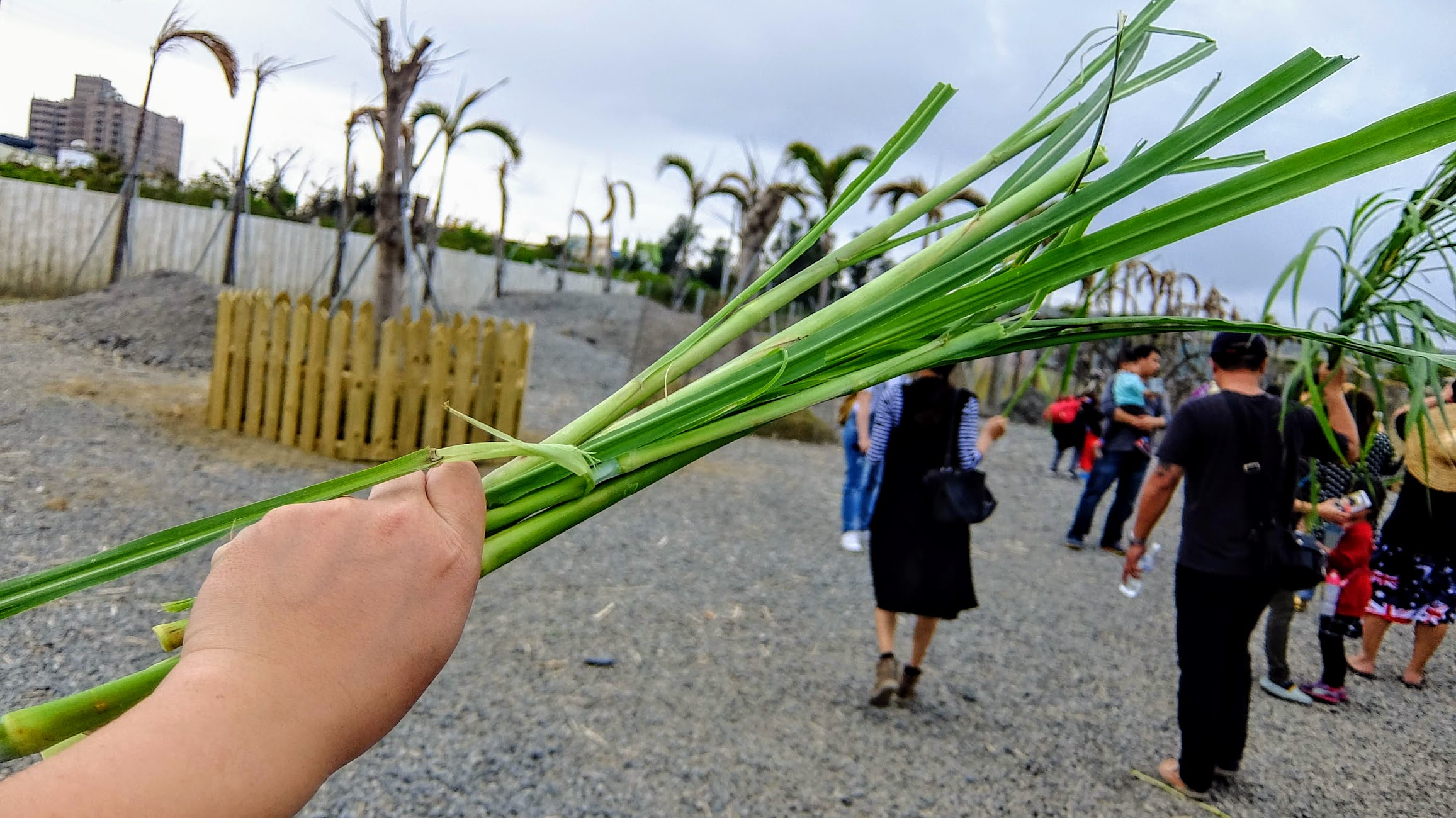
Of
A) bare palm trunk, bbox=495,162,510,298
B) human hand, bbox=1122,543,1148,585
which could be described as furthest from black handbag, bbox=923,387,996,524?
bare palm trunk, bbox=495,162,510,298

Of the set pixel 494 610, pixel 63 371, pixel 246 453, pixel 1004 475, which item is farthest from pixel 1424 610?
pixel 1004 475

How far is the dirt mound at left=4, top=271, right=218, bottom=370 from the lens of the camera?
3994 mm

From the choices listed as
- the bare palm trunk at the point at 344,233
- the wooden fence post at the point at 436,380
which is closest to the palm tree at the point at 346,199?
the bare palm trunk at the point at 344,233

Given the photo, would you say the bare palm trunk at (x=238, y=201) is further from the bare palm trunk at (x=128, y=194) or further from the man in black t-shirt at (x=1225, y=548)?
the man in black t-shirt at (x=1225, y=548)

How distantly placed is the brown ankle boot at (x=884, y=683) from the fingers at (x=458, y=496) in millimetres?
3728

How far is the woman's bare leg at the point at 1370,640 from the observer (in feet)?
12.1

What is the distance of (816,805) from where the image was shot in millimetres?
3312

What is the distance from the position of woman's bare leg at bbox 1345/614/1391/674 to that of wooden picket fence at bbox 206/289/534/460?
619cm

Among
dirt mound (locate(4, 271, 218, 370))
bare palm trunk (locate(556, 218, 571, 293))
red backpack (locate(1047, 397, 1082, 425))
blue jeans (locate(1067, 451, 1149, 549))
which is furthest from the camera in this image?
bare palm trunk (locate(556, 218, 571, 293))

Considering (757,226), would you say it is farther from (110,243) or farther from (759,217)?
(110,243)

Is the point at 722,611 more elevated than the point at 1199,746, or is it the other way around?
the point at 1199,746

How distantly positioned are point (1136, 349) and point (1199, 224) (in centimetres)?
736

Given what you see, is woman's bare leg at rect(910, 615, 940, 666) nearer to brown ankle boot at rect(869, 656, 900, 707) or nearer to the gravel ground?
brown ankle boot at rect(869, 656, 900, 707)

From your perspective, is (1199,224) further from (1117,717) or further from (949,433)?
(1117,717)
